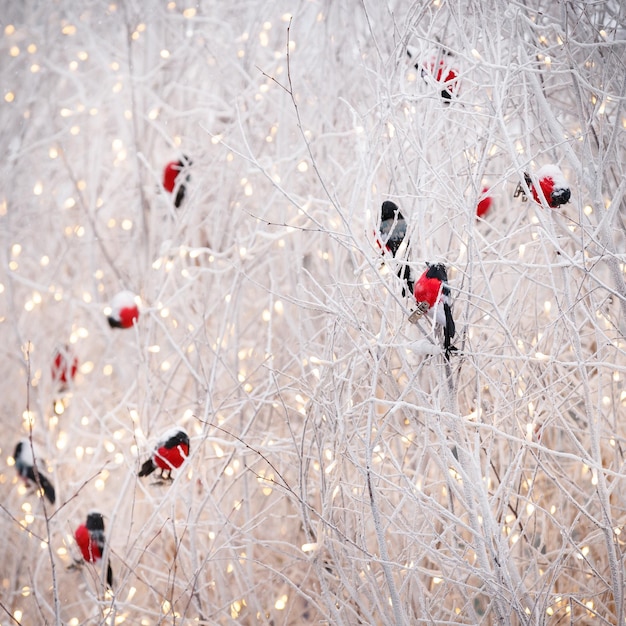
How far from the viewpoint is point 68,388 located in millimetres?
2924

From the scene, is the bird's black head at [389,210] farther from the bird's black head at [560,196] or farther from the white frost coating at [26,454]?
the white frost coating at [26,454]

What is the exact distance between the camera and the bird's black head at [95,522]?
2336mm

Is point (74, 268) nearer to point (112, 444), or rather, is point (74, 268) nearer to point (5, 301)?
point (5, 301)

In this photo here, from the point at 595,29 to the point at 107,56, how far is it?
269cm

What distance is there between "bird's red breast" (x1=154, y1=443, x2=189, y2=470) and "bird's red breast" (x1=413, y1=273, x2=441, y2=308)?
3.08 ft

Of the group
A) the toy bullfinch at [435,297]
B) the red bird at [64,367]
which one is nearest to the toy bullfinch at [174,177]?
the red bird at [64,367]

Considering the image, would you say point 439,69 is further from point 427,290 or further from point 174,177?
point 174,177

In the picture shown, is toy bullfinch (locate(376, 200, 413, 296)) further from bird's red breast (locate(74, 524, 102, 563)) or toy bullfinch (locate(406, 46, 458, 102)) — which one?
bird's red breast (locate(74, 524, 102, 563))

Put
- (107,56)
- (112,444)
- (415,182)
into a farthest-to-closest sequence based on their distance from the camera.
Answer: (107,56) → (112,444) → (415,182)

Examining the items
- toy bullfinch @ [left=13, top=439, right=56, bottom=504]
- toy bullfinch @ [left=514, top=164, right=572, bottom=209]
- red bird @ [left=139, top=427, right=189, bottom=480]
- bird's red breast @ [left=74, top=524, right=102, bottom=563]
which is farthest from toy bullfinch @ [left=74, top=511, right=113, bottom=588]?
toy bullfinch @ [left=514, top=164, right=572, bottom=209]

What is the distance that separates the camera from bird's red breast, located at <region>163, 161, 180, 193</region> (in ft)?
9.56

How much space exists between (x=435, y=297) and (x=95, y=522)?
147cm

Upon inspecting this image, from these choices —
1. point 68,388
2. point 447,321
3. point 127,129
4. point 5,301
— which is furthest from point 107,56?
point 447,321

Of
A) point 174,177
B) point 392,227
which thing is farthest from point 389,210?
point 174,177
